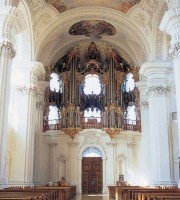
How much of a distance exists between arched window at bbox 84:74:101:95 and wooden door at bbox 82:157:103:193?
4.56m

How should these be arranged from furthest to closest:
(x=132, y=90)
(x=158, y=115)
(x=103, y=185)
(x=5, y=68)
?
(x=132, y=90)
(x=103, y=185)
(x=158, y=115)
(x=5, y=68)

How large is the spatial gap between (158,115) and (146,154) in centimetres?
Answer: 423

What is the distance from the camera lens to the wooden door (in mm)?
21766

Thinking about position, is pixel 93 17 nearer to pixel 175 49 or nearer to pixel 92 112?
pixel 92 112

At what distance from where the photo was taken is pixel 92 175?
22000 millimetres

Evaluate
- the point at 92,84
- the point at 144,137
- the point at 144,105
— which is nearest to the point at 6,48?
the point at 144,105

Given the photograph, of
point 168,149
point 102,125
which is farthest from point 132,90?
point 168,149

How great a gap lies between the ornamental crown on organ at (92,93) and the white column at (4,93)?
32.5 feet

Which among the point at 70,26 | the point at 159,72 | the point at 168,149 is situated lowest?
the point at 168,149

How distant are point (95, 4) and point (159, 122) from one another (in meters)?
6.80

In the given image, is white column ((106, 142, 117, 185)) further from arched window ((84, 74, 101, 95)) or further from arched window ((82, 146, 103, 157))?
arched window ((84, 74, 101, 95))

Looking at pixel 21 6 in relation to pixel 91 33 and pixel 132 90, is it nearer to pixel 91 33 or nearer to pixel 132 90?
pixel 91 33

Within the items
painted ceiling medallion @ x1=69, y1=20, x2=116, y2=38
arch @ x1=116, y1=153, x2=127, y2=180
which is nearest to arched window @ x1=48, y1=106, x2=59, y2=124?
arch @ x1=116, y1=153, x2=127, y2=180

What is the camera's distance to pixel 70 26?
772 inches
